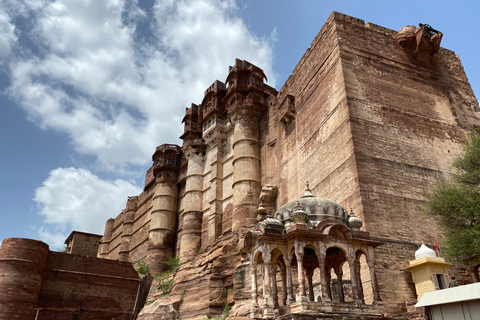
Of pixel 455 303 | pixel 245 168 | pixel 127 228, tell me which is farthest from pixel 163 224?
pixel 455 303

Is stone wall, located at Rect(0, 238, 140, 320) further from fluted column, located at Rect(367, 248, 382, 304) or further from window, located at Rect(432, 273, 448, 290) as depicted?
window, located at Rect(432, 273, 448, 290)

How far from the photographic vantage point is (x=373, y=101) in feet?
54.7

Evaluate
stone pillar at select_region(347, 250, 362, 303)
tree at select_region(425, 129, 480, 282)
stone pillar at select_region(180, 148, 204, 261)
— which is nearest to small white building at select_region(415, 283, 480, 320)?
stone pillar at select_region(347, 250, 362, 303)

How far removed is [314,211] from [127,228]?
31621 millimetres

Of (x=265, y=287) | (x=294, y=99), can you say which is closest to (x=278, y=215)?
(x=265, y=287)

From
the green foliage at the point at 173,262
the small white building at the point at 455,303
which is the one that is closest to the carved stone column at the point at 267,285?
the small white building at the point at 455,303

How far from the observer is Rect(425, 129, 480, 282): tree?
12.6 m

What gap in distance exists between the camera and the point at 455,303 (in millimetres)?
7398

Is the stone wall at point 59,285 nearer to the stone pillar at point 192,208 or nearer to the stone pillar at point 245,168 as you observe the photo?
the stone pillar at point 192,208

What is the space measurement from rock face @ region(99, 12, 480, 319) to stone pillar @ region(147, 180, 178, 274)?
0.22 metres

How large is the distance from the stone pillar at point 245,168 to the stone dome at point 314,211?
1111cm

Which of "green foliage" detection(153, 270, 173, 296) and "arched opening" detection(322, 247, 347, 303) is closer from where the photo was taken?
"arched opening" detection(322, 247, 347, 303)

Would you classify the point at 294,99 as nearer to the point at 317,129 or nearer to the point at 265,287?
the point at 317,129

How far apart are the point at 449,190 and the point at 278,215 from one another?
21.9ft
